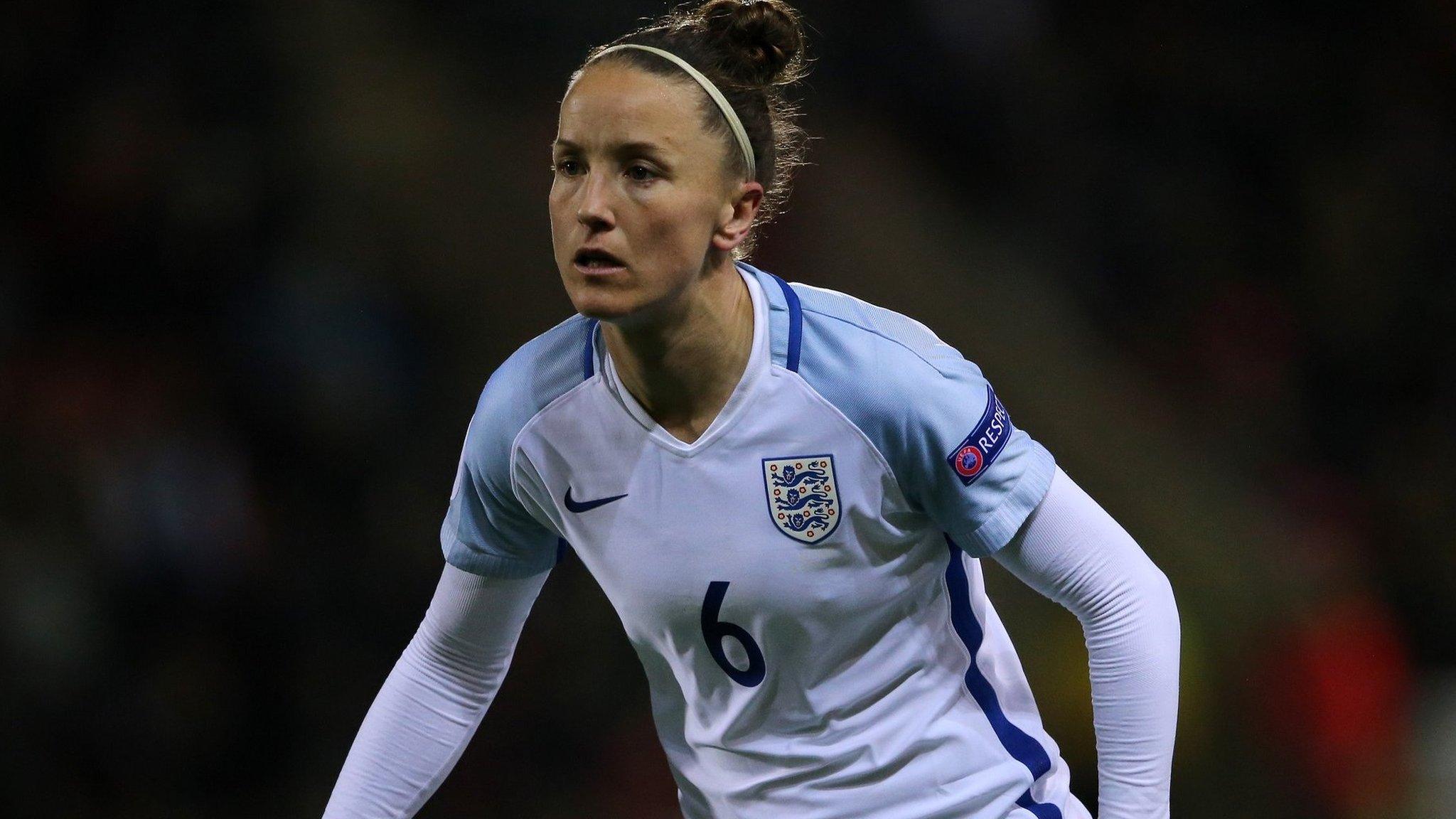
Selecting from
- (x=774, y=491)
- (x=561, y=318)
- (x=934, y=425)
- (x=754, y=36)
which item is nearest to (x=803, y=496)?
(x=774, y=491)

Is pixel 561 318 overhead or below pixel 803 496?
overhead

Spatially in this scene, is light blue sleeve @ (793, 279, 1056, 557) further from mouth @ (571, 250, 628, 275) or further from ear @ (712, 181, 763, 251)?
mouth @ (571, 250, 628, 275)

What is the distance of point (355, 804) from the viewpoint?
1.88m

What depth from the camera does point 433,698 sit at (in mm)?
1926

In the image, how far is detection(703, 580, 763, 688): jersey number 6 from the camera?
5.47ft

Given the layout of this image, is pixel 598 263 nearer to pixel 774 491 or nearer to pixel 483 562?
pixel 774 491

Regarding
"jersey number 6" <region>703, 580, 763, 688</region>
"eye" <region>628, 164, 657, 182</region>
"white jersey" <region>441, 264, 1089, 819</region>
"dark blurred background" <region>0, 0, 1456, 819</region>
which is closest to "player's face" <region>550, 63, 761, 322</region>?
"eye" <region>628, 164, 657, 182</region>

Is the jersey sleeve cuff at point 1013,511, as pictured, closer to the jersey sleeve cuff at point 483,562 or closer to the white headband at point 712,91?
the white headband at point 712,91

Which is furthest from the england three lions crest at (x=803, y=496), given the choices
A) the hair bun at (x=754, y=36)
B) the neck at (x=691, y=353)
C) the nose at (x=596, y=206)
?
the hair bun at (x=754, y=36)

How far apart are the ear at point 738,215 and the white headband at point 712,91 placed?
0.03 m

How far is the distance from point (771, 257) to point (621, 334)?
2.02 meters

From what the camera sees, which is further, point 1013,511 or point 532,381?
point 532,381

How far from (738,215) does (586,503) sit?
39cm

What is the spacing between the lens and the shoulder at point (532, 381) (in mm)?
1734
